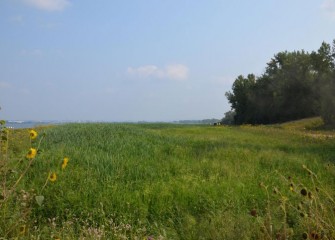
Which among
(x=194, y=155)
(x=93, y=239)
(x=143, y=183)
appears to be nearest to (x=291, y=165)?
(x=194, y=155)

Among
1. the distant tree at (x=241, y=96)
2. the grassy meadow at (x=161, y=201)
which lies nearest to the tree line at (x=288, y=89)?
the distant tree at (x=241, y=96)

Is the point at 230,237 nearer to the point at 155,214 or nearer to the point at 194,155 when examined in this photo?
the point at 155,214

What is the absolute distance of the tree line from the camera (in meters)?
50.4

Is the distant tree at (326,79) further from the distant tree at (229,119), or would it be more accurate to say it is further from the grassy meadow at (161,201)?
the grassy meadow at (161,201)

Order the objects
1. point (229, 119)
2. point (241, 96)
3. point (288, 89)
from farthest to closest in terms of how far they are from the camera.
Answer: point (229, 119), point (241, 96), point (288, 89)

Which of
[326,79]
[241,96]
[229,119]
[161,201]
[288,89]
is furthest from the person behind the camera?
[229,119]

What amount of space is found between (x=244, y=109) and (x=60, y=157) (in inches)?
2305

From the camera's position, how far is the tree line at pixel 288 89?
50.4 meters

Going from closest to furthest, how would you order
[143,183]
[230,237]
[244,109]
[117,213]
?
[230,237] < [117,213] < [143,183] < [244,109]

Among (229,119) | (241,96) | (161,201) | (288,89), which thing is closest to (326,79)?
(288,89)

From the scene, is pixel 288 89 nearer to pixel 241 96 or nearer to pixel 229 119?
pixel 241 96

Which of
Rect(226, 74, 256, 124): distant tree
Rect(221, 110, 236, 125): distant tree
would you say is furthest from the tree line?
Rect(221, 110, 236, 125): distant tree

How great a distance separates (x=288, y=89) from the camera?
2206 inches

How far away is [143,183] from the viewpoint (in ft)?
23.9
